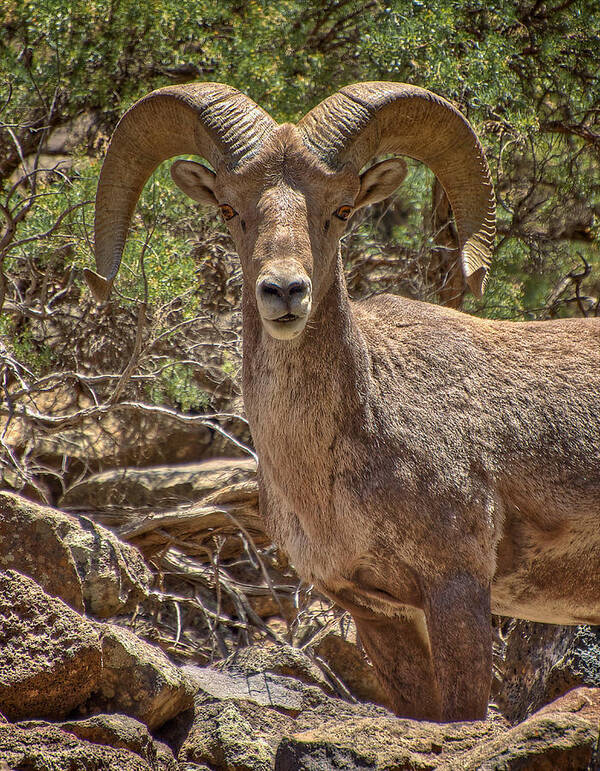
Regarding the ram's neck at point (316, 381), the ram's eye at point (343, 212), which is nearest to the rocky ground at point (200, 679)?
the ram's neck at point (316, 381)

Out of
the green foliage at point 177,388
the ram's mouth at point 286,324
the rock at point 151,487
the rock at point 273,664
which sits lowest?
the rock at point 273,664

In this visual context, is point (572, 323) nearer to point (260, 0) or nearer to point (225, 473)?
point (225, 473)

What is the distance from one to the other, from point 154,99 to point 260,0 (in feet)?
16.5

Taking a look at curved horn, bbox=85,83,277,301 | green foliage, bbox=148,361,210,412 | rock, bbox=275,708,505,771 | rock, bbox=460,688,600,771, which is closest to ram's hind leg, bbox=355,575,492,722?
rock, bbox=275,708,505,771

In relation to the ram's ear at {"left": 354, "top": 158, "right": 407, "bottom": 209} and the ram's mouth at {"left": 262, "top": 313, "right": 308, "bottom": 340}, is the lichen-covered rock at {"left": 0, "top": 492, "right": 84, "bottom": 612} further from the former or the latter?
the ram's ear at {"left": 354, "top": 158, "right": 407, "bottom": 209}

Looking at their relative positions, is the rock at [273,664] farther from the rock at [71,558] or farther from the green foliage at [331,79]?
the green foliage at [331,79]

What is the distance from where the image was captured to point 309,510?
5094 mm

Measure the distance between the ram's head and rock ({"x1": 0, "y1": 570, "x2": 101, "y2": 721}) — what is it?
166cm

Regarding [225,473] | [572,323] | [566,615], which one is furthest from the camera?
[225,473]

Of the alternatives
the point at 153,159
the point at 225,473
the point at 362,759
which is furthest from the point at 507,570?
the point at 225,473

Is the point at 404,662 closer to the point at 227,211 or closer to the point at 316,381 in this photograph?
the point at 316,381

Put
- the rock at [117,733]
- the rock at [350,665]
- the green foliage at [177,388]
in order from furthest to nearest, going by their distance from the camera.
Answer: the green foliage at [177,388] → the rock at [350,665] → the rock at [117,733]

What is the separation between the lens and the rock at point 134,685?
14.3 feet

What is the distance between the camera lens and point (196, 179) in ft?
18.7
